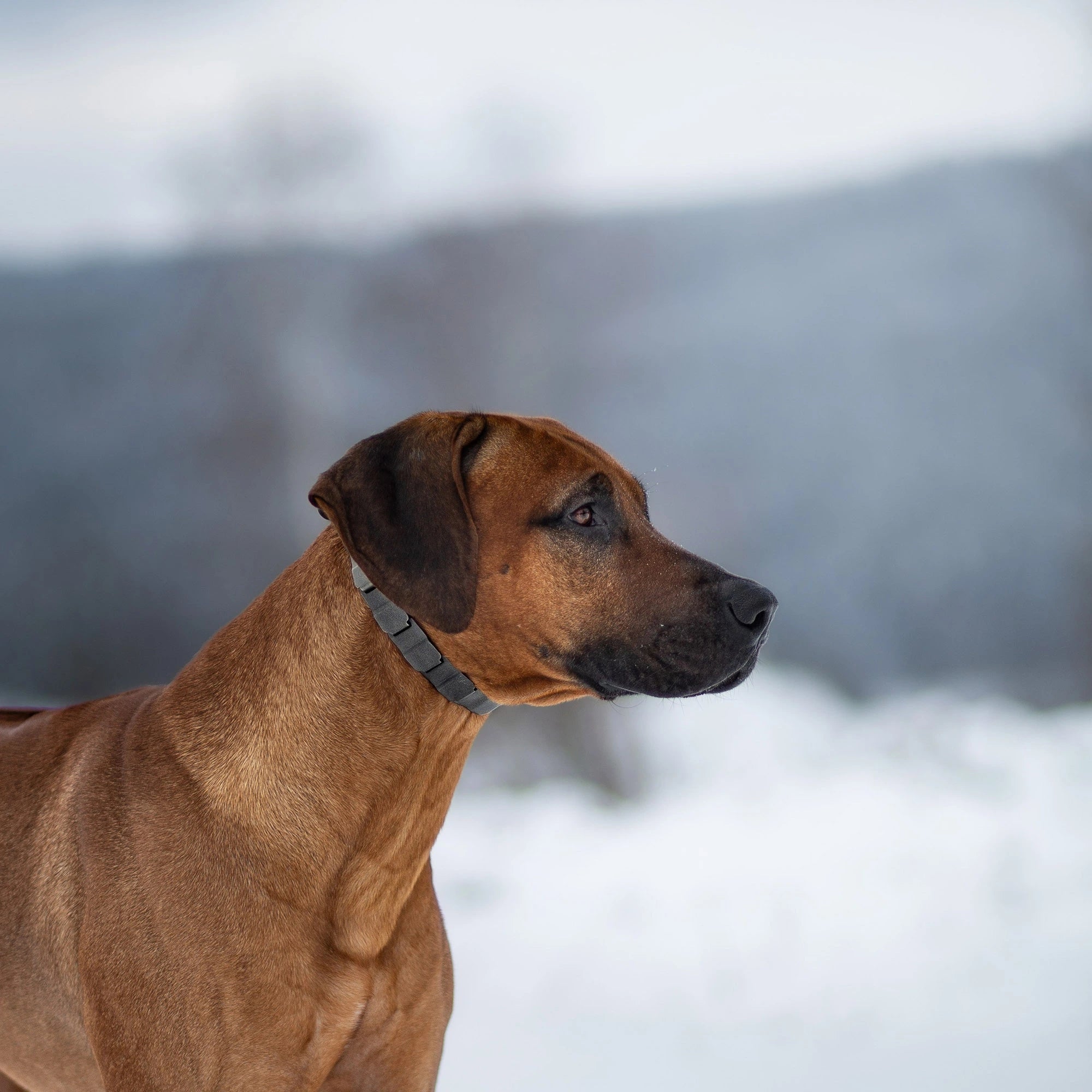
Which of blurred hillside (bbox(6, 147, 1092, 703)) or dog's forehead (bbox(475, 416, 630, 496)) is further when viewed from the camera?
blurred hillside (bbox(6, 147, 1092, 703))

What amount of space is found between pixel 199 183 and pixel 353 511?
3.41 meters

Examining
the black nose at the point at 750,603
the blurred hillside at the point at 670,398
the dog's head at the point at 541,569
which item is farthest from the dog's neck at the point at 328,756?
the blurred hillside at the point at 670,398

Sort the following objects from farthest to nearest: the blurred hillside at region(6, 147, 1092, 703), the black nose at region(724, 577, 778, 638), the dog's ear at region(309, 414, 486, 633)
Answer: the blurred hillside at region(6, 147, 1092, 703), the black nose at region(724, 577, 778, 638), the dog's ear at region(309, 414, 486, 633)

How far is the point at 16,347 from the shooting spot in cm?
476

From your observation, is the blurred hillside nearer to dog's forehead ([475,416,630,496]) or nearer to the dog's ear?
dog's forehead ([475,416,630,496])

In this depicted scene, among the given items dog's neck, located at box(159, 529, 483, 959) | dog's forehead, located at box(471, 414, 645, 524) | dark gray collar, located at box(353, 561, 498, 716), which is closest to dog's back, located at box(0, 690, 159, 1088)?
dog's neck, located at box(159, 529, 483, 959)

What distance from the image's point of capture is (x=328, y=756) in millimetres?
1770

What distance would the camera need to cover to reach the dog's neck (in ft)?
5.77

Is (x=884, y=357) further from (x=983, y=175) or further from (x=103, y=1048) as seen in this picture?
(x=103, y=1048)

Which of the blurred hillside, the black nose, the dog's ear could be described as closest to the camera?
the dog's ear

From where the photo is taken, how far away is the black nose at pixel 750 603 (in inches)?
71.1

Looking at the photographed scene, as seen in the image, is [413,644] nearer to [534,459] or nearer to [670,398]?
[534,459]

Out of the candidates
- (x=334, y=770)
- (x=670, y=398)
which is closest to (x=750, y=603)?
(x=334, y=770)

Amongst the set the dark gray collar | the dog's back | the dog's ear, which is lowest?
the dog's back
